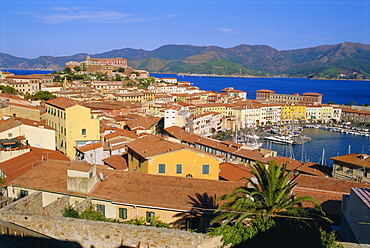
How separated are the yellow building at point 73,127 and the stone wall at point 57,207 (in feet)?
43.1

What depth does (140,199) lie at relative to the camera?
32.1ft

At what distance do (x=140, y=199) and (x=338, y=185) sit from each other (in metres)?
9.14

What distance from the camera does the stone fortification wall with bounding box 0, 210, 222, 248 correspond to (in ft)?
24.0

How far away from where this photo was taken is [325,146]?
5369 centimetres

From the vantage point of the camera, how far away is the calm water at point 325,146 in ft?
156

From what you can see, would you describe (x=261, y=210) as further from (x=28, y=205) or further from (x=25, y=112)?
(x=25, y=112)

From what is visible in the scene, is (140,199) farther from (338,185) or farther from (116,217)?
(338,185)

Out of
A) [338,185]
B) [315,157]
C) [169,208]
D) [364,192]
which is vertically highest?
[364,192]

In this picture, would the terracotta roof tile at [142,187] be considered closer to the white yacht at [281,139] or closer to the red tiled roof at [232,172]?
the red tiled roof at [232,172]

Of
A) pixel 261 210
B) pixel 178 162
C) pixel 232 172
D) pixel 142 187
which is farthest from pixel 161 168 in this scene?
pixel 261 210

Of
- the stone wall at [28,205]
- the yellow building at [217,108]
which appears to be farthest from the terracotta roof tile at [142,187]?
the yellow building at [217,108]

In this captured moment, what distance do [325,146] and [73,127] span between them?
143 ft

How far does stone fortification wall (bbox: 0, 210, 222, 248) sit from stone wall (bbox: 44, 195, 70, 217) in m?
1.05

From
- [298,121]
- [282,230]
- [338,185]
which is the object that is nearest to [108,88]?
[298,121]
